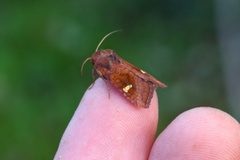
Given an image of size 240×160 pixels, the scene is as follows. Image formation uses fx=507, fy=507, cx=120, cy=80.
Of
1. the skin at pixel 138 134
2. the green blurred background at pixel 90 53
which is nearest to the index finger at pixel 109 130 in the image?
the skin at pixel 138 134

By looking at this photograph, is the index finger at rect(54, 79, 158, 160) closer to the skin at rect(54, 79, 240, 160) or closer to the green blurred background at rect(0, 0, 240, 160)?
the skin at rect(54, 79, 240, 160)

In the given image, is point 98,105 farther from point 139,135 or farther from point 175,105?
point 175,105

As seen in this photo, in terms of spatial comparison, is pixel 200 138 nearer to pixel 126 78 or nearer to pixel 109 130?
pixel 109 130

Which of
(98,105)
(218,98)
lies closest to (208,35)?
(218,98)

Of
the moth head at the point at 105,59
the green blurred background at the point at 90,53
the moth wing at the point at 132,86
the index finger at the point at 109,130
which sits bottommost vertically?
the green blurred background at the point at 90,53

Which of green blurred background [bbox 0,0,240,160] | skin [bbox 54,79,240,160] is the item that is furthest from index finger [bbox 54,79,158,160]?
green blurred background [bbox 0,0,240,160]

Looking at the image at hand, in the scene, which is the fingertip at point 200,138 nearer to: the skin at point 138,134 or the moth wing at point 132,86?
the skin at point 138,134

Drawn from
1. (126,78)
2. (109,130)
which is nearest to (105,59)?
(126,78)
